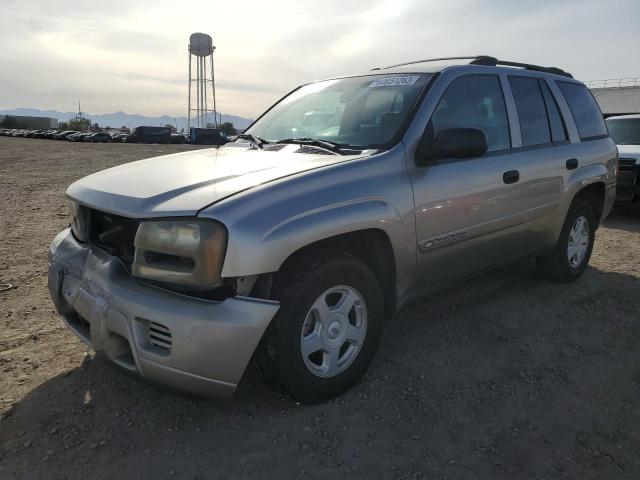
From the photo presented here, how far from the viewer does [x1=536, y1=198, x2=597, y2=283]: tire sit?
440cm

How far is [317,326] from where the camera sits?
255 centimetres

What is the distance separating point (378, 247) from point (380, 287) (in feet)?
0.75

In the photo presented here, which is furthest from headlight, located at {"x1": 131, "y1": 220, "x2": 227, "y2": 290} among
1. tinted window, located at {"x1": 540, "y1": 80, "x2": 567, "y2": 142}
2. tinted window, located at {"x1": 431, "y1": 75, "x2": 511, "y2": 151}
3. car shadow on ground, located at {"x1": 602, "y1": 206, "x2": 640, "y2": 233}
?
car shadow on ground, located at {"x1": 602, "y1": 206, "x2": 640, "y2": 233}

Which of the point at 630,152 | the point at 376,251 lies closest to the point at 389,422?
the point at 376,251

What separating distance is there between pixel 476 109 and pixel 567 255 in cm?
185

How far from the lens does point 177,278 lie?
2193mm

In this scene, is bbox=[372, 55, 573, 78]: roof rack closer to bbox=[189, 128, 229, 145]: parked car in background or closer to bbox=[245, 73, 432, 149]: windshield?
bbox=[245, 73, 432, 149]: windshield

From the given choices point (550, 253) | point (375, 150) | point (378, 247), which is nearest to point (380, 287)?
point (378, 247)

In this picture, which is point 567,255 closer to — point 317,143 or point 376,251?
point 376,251

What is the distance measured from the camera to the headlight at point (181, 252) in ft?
7.02

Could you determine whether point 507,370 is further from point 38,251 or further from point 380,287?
point 38,251

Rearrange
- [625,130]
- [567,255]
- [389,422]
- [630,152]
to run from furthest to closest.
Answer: [625,130] → [630,152] → [567,255] → [389,422]

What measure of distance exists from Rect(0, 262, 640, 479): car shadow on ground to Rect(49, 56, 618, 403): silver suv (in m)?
0.27

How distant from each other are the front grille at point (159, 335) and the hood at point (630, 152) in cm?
797
